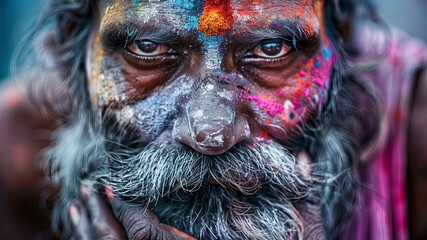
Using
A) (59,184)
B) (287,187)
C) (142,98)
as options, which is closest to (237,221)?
(287,187)

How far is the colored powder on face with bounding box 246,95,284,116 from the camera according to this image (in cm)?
101

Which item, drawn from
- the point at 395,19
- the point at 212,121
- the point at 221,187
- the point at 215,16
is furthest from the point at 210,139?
the point at 395,19

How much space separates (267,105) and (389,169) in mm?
785

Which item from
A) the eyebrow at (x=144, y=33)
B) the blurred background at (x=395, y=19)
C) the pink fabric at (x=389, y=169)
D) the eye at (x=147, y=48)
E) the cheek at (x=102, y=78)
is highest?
the blurred background at (x=395, y=19)

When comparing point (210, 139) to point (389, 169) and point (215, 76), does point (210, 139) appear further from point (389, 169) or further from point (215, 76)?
point (389, 169)

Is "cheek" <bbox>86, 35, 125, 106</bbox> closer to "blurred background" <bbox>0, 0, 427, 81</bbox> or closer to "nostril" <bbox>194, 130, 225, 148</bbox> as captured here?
"nostril" <bbox>194, 130, 225, 148</bbox>

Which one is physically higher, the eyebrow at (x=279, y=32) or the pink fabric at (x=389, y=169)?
the eyebrow at (x=279, y=32)

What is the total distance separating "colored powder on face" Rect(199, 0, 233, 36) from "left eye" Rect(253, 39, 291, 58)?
0.38 ft

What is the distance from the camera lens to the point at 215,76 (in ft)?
3.16

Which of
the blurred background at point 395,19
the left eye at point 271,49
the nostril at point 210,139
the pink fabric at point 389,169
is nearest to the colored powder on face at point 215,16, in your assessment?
the left eye at point 271,49

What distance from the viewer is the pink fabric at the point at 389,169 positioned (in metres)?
1.47

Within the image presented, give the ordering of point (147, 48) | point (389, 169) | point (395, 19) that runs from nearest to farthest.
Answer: point (147, 48) → point (389, 169) → point (395, 19)

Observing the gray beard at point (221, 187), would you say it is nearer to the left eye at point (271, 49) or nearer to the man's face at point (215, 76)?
the man's face at point (215, 76)

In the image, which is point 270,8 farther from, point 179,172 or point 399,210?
point 399,210
